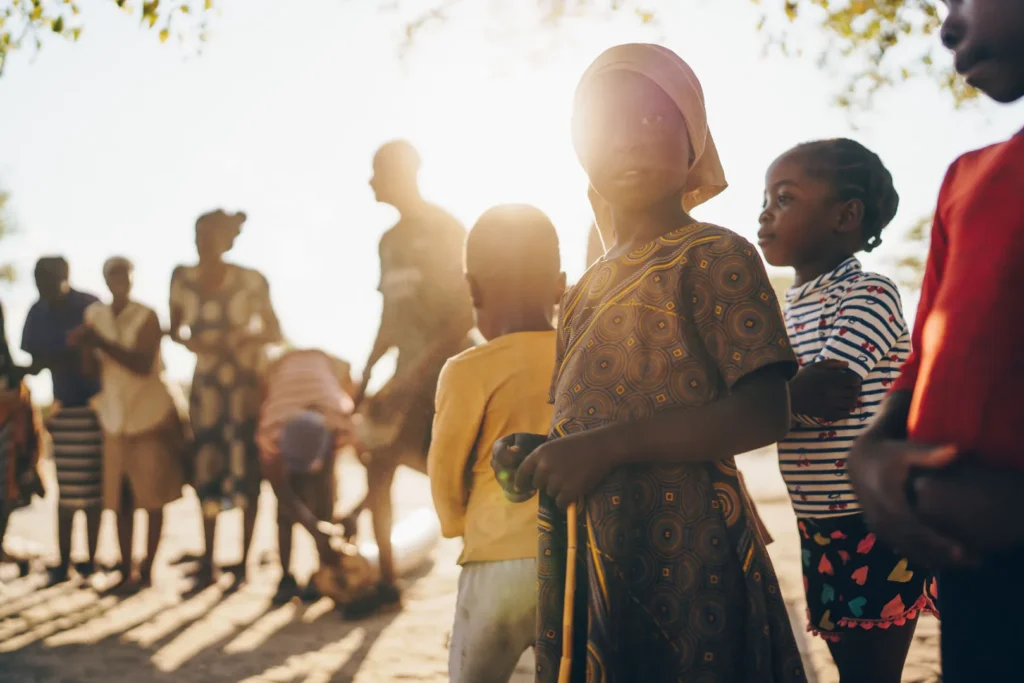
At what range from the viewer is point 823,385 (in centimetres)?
228

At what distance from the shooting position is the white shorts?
7.26 ft

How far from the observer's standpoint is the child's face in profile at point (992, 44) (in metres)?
1.13

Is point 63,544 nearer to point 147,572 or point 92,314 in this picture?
point 147,572

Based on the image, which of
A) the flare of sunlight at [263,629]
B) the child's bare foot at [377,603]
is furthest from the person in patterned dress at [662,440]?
the child's bare foot at [377,603]

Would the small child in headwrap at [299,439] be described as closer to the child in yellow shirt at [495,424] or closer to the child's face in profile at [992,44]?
the child in yellow shirt at [495,424]

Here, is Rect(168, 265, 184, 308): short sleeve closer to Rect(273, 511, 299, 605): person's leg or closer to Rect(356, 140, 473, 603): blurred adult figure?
Rect(273, 511, 299, 605): person's leg

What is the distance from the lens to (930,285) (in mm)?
1258

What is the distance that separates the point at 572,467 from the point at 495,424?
0.80 m

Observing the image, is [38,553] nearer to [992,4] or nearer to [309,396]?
[309,396]

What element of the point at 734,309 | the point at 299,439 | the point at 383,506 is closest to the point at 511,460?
the point at 734,309

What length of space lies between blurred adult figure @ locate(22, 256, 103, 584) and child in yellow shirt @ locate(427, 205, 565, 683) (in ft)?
15.4

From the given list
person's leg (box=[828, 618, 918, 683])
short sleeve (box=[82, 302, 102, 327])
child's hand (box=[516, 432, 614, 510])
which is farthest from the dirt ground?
child's hand (box=[516, 432, 614, 510])

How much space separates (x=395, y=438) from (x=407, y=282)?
0.85 meters

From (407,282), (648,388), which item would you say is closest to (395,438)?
(407,282)
